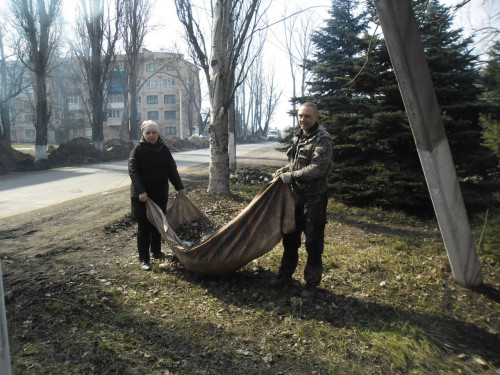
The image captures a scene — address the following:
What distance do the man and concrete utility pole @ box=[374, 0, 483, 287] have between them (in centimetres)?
93

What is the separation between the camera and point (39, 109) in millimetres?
17734

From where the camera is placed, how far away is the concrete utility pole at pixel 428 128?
11.5 ft

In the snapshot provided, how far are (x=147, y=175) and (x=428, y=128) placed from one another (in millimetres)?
3340

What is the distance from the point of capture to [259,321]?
Answer: 348 cm

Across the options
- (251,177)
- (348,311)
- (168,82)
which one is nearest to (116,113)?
(168,82)

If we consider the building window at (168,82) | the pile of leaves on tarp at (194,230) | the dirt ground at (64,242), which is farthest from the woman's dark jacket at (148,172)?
the building window at (168,82)

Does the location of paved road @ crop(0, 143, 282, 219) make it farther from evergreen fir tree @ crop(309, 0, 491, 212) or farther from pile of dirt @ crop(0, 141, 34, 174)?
evergreen fir tree @ crop(309, 0, 491, 212)

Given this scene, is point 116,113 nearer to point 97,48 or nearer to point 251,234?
point 97,48

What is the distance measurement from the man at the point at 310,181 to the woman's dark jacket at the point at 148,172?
1797 mm

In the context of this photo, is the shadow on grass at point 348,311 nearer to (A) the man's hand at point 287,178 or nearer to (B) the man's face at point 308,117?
(A) the man's hand at point 287,178

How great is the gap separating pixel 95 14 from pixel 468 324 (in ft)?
76.6

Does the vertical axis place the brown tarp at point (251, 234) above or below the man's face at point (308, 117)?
below

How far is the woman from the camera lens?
4621mm

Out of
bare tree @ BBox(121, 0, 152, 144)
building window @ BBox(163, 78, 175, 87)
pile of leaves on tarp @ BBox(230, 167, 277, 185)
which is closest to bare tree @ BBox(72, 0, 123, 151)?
bare tree @ BBox(121, 0, 152, 144)
